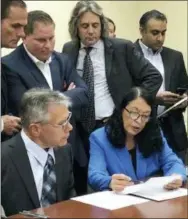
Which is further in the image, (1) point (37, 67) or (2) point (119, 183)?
(1) point (37, 67)

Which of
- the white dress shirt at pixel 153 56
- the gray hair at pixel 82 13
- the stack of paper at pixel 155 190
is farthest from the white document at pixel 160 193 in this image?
the white dress shirt at pixel 153 56

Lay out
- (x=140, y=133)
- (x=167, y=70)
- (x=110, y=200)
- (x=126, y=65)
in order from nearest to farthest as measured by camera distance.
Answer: (x=110, y=200) → (x=140, y=133) → (x=126, y=65) → (x=167, y=70)

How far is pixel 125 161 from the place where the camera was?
104 inches

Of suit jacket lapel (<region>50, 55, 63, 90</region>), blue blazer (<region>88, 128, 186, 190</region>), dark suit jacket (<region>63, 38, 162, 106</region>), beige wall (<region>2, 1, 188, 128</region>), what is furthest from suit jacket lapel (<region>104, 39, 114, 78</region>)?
beige wall (<region>2, 1, 188, 128</region>)

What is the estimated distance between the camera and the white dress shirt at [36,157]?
7.38 feet

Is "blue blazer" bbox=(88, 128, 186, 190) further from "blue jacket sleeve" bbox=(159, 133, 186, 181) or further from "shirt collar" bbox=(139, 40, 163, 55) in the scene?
"shirt collar" bbox=(139, 40, 163, 55)

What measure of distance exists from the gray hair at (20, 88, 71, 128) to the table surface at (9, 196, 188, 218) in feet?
1.70

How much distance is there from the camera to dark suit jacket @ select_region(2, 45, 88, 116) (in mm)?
2773

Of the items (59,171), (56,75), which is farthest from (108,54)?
(59,171)

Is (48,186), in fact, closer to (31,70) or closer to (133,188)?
(133,188)

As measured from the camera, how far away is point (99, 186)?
239 centimetres

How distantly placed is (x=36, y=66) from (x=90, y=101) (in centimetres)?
47

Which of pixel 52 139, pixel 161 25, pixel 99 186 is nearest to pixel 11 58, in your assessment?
pixel 52 139

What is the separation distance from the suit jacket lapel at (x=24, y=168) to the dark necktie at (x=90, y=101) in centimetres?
92
